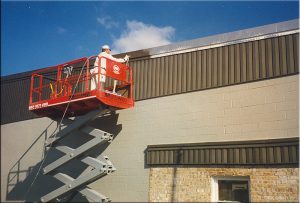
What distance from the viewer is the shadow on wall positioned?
13469 mm

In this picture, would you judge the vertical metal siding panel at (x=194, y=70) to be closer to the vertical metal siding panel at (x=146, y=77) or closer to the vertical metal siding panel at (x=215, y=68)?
the vertical metal siding panel at (x=215, y=68)

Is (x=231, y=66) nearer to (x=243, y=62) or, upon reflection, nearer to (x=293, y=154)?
(x=243, y=62)

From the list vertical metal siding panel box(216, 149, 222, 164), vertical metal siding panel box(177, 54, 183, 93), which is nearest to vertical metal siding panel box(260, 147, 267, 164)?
vertical metal siding panel box(216, 149, 222, 164)

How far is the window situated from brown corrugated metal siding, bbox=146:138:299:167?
490 millimetres

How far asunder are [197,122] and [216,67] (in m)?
1.83

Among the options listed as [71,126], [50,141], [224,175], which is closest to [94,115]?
[71,126]

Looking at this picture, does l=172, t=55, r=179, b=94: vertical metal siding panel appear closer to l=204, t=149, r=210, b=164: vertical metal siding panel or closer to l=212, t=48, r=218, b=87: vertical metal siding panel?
l=212, t=48, r=218, b=87: vertical metal siding panel

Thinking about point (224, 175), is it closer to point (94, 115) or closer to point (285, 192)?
point (285, 192)

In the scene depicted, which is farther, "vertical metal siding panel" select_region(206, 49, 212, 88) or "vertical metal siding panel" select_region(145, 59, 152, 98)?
"vertical metal siding panel" select_region(145, 59, 152, 98)

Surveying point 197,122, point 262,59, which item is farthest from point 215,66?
point 197,122

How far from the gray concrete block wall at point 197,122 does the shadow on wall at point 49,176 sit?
0.56 meters

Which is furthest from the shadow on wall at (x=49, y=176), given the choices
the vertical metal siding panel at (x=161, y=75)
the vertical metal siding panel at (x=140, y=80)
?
the vertical metal siding panel at (x=161, y=75)

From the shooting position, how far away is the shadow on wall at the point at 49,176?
1347 centimetres

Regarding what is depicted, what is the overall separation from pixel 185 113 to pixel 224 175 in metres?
2.42
